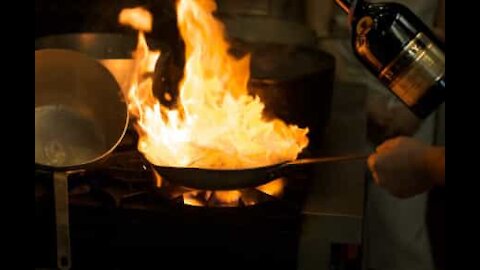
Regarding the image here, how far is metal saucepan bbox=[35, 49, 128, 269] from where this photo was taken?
Answer: 1.31 m

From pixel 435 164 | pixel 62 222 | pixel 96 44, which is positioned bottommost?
pixel 62 222

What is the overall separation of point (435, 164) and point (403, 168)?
0.18ft

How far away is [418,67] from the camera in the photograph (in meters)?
1.07

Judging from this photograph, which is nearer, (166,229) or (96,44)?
(166,229)

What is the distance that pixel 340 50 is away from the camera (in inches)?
68.7

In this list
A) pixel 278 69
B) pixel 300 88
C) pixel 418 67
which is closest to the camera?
pixel 418 67

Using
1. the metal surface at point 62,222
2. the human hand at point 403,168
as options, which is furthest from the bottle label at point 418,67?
the metal surface at point 62,222

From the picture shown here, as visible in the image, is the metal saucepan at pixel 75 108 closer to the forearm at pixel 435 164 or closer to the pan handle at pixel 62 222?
the pan handle at pixel 62 222

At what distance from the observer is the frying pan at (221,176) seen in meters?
1.12

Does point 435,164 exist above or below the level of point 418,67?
below

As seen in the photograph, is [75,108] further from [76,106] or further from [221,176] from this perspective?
[221,176]

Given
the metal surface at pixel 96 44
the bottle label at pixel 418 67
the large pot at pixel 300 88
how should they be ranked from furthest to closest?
the metal surface at pixel 96 44, the large pot at pixel 300 88, the bottle label at pixel 418 67

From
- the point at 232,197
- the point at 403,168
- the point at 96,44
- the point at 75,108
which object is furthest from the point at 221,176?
the point at 96,44

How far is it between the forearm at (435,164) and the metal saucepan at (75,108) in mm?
562
